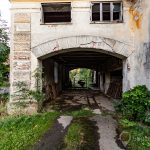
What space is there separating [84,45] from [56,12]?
1.67m

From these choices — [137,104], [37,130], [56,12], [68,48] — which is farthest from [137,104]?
[56,12]

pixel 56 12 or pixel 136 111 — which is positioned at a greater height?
pixel 56 12

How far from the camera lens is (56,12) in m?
11.7

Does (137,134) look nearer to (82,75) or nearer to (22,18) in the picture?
(22,18)

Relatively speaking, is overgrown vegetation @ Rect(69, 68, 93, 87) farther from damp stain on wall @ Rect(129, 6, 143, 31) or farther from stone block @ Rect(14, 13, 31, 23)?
stone block @ Rect(14, 13, 31, 23)

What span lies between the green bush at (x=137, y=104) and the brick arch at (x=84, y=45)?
2007mm

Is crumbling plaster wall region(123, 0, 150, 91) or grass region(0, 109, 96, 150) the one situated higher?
crumbling plaster wall region(123, 0, 150, 91)

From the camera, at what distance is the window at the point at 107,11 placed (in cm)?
1152

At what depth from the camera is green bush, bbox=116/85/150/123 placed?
9.31 m

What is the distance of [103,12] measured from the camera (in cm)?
1159

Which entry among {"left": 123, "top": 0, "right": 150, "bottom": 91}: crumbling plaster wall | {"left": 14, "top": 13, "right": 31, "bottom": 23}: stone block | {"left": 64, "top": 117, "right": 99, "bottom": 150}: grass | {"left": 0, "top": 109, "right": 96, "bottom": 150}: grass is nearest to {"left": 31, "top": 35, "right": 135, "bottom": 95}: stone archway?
{"left": 123, "top": 0, "right": 150, "bottom": 91}: crumbling plaster wall

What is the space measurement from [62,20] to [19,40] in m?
1.77

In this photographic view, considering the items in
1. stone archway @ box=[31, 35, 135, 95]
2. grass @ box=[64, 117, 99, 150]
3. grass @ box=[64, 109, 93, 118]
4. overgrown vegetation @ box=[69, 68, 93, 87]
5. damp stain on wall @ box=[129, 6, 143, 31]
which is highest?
damp stain on wall @ box=[129, 6, 143, 31]

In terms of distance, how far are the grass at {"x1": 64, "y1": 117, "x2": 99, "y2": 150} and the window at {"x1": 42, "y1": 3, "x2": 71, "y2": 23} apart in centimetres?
407
